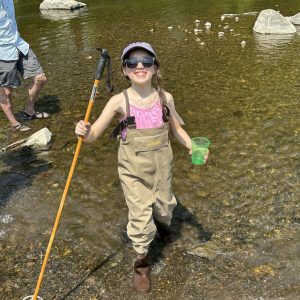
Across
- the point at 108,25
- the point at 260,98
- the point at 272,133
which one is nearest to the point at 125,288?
the point at 272,133

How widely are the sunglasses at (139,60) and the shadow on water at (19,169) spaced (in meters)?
3.98

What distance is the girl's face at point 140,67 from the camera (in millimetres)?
4695

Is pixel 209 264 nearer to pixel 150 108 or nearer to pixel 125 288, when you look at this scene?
pixel 125 288

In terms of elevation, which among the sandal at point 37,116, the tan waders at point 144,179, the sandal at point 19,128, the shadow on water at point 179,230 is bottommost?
the sandal at point 37,116

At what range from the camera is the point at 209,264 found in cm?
561

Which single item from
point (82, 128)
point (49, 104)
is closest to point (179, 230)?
point (82, 128)

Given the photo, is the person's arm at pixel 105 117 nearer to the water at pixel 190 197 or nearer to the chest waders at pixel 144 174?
the chest waders at pixel 144 174

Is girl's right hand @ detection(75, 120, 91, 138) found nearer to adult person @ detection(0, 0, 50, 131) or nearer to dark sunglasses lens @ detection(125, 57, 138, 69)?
dark sunglasses lens @ detection(125, 57, 138, 69)

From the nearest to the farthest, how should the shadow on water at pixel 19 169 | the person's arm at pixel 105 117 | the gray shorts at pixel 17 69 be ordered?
the person's arm at pixel 105 117, the shadow on water at pixel 19 169, the gray shorts at pixel 17 69

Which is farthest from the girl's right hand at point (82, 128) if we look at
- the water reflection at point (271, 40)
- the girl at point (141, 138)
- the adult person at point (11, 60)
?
the water reflection at point (271, 40)

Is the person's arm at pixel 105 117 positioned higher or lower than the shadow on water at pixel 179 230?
higher

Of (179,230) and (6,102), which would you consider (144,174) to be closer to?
(179,230)

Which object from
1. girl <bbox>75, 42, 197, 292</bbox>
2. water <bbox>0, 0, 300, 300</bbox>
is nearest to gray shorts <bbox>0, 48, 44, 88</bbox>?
water <bbox>0, 0, 300, 300</bbox>

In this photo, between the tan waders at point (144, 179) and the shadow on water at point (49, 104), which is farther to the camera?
the shadow on water at point (49, 104)
